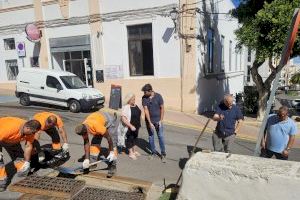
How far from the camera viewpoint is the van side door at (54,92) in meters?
14.8

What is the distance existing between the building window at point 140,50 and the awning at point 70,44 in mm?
2736

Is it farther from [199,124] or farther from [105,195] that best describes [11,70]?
[105,195]

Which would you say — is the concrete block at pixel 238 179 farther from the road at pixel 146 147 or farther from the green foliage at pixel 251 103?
the green foliage at pixel 251 103

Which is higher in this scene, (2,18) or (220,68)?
(2,18)

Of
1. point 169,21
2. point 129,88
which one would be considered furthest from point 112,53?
point 169,21

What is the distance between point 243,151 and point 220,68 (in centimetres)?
1381

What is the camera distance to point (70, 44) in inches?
774

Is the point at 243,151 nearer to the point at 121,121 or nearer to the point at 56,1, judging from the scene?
the point at 121,121

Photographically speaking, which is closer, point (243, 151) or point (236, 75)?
point (243, 151)

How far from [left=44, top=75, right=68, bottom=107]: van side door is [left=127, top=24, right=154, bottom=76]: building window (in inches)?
188

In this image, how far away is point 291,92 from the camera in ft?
173

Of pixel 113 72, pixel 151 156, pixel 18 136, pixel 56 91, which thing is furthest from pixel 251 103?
pixel 18 136

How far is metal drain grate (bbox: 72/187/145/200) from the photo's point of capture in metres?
5.62

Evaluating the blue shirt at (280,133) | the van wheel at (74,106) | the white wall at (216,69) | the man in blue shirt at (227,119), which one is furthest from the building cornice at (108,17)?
the blue shirt at (280,133)
